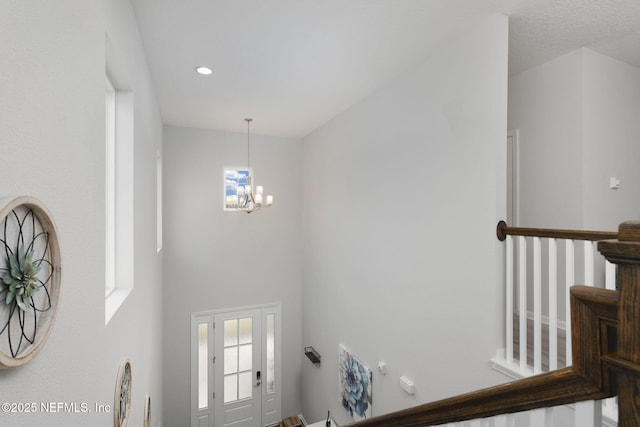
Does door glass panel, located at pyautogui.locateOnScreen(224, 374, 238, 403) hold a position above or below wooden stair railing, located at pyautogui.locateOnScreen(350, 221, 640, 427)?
below

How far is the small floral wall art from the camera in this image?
3.48 metres

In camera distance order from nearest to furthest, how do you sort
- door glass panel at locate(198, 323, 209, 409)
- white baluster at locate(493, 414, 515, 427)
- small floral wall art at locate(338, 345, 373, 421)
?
white baluster at locate(493, 414, 515, 427)
small floral wall art at locate(338, 345, 373, 421)
door glass panel at locate(198, 323, 209, 409)

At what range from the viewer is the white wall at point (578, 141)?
2.54 meters

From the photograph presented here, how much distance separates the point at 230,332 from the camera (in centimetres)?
524

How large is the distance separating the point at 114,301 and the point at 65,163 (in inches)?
41.5

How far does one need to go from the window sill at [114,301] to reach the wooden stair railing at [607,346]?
157 centimetres

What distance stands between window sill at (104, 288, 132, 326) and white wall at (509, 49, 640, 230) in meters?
3.26

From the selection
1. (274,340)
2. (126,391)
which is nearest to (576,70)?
(126,391)

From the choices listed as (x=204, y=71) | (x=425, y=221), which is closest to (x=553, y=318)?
(x=425, y=221)

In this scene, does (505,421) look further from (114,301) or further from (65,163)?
(114,301)

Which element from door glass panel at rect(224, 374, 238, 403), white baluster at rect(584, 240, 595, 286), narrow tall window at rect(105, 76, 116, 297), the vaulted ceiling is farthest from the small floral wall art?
the vaulted ceiling

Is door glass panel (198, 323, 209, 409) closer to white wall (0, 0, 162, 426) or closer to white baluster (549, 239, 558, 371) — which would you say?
white wall (0, 0, 162, 426)

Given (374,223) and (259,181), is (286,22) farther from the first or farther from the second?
(259,181)

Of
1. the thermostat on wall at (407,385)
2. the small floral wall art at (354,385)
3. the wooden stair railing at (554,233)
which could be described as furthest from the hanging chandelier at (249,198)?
the wooden stair railing at (554,233)
